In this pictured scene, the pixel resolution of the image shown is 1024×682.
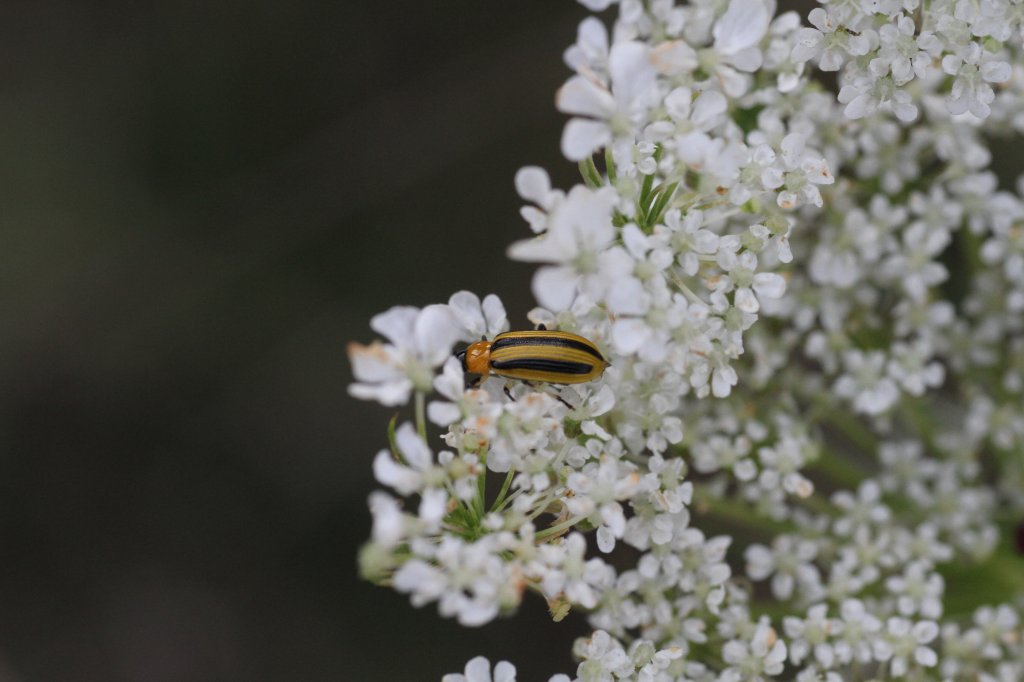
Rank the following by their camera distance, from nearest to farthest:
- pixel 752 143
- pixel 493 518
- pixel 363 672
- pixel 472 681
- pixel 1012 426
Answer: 1. pixel 493 518
2. pixel 472 681
3. pixel 752 143
4. pixel 1012 426
5. pixel 363 672

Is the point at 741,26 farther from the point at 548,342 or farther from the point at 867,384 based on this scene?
the point at 867,384

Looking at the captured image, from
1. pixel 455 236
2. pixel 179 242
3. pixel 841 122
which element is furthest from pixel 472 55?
pixel 841 122

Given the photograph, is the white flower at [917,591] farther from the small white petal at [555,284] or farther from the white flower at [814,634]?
the small white petal at [555,284]

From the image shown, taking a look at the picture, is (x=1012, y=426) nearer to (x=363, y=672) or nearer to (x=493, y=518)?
(x=493, y=518)

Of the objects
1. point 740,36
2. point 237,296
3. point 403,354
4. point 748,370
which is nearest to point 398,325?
point 403,354

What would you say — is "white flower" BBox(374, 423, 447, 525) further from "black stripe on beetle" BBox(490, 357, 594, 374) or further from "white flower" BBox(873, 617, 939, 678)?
"white flower" BBox(873, 617, 939, 678)

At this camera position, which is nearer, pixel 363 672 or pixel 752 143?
pixel 752 143
